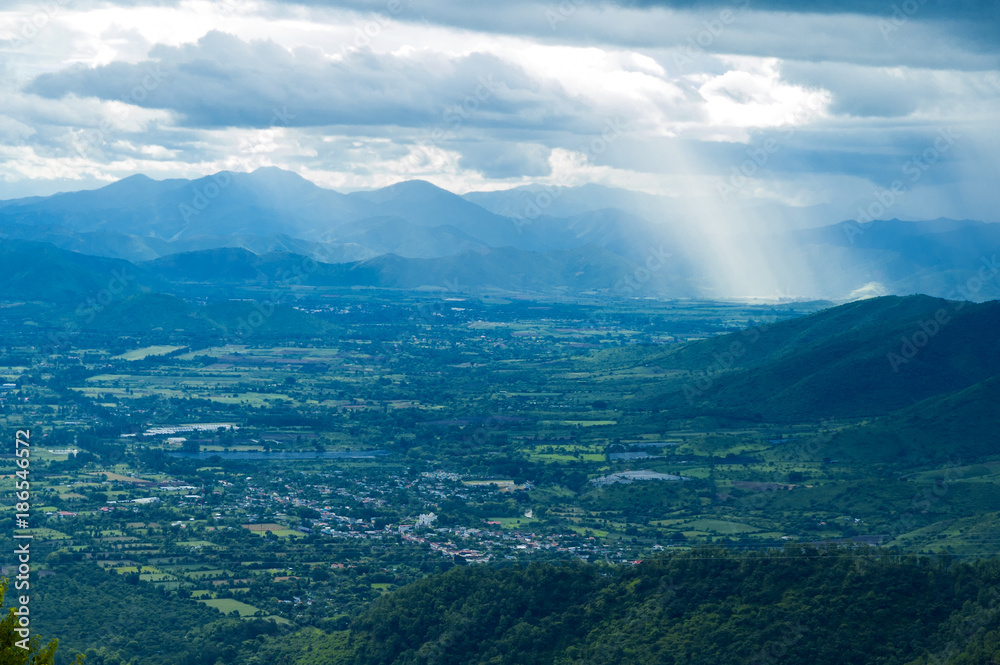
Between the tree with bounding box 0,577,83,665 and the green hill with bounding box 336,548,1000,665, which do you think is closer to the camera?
the tree with bounding box 0,577,83,665

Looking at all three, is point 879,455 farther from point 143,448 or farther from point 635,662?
point 143,448

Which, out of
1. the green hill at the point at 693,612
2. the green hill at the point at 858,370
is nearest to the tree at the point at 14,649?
the green hill at the point at 693,612

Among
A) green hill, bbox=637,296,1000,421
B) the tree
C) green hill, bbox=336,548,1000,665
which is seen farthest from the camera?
green hill, bbox=637,296,1000,421

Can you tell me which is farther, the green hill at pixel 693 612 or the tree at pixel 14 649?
the green hill at pixel 693 612

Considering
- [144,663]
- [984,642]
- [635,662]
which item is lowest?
[144,663]

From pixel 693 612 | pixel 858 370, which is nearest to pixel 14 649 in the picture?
pixel 693 612

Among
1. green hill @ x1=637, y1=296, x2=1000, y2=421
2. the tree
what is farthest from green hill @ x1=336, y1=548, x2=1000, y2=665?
green hill @ x1=637, y1=296, x2=1000, y2=421

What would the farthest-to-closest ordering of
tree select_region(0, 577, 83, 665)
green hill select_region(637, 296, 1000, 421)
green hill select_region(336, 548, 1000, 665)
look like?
1. green hill select_region(637, 296, 1000, 421)
2. green hill select_region(336, 548, 1000, 665)
3. tree select_region(0, 577, 83, 665)

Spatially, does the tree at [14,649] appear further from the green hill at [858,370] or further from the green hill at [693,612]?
the green hill at [858,370]

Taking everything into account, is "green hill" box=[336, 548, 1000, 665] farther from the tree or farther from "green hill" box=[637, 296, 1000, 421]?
"green hill" box=[637, 296, 1000, 421]

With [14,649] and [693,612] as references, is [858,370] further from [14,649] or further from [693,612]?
[14,649]

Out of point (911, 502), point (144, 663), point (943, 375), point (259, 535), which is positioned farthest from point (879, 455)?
point (144, 663)
